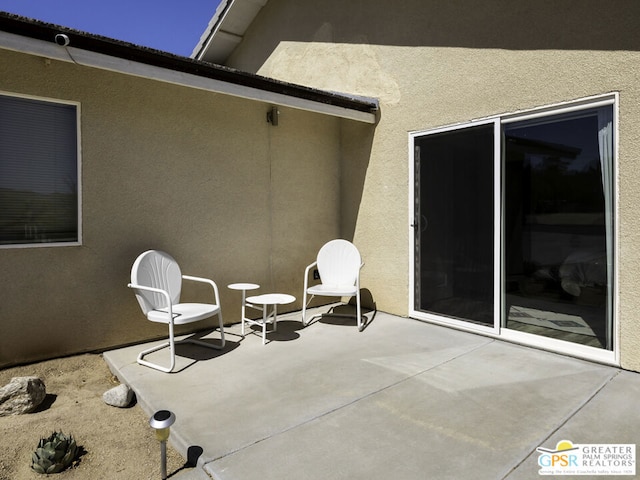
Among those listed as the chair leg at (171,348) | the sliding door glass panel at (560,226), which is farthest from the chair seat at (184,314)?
the sliding door glass panel at (560,226)

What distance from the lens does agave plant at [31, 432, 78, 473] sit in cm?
270

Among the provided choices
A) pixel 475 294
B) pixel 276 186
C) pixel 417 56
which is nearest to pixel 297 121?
pixel 276 186

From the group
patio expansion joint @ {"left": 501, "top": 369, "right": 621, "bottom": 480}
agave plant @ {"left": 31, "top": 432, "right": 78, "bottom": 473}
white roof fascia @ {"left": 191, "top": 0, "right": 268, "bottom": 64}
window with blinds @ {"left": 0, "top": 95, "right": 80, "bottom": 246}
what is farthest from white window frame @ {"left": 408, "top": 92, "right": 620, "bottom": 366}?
white roof fascia @ {"left": 191, "top": 0, "right": 268, "bottom": 64}

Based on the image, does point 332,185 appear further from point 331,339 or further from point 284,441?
point 284,441

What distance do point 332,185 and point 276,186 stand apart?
1.18 metres

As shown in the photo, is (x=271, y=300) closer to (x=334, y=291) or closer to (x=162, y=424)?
(x=334, y=291)

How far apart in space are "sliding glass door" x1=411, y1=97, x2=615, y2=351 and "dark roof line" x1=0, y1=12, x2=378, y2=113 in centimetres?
159

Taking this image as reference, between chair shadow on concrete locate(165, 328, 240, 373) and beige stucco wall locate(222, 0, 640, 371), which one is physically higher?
beige stucco wall locate(222, 0, 640, 371)

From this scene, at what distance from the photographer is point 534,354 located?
15.2 ft

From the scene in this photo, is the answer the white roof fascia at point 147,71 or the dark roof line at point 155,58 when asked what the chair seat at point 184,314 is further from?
the dark roof line at point 155,58

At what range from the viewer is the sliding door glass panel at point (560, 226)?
432cm

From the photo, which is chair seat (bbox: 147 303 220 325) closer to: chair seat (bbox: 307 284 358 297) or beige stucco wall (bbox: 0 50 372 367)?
beige stucco wall (bbox: 0 50 372 367)

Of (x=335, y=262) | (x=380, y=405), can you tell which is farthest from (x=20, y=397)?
(x=335, y=262)

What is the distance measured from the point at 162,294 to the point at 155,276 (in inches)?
8.9
